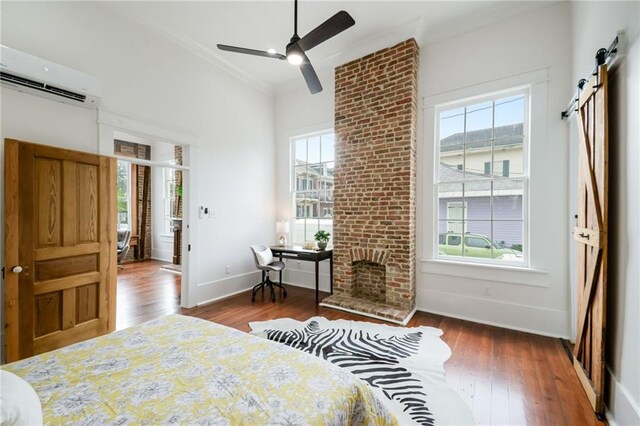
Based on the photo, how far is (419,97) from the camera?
385 cm

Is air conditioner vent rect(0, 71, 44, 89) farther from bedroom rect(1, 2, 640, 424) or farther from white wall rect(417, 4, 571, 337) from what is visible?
white wall rect(417, 4, 571, 337)

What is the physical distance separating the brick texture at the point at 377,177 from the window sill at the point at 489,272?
311 millimetres

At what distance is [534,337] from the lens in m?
3.00

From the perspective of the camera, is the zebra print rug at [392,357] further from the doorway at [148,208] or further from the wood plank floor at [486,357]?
the doorway at [148,208]

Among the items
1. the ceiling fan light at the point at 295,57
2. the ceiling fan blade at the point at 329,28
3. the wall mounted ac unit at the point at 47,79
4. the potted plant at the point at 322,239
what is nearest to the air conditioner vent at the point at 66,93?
the wall mounted ac unit at the point at 47,79

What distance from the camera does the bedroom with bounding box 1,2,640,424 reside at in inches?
74.9

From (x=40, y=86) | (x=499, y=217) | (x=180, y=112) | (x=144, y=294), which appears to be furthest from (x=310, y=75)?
(x=144, y=294)

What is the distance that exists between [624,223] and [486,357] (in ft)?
5.26

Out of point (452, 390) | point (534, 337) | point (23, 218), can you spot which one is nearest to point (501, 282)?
point (534, 337)

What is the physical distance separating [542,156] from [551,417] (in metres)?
2.59

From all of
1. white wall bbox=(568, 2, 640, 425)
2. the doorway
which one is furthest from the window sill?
the doorway

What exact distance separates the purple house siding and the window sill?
34 centimetres

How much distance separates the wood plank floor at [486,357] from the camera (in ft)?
6.26

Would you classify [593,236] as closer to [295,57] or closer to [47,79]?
[295,57]
